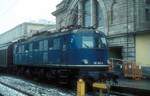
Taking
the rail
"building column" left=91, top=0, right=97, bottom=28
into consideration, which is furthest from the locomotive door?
"building column" left=91, top=0, right=97, bottom=28

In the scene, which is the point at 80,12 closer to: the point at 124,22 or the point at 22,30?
the point at 124,22

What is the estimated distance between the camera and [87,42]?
66.3 feet

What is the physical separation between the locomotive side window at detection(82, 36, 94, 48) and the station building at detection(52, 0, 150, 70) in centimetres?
1040

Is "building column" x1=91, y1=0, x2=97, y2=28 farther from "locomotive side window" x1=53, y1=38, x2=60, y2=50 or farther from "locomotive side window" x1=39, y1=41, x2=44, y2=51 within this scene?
"locomotive side window" x1=53, y1=38, x2=60, y2=50

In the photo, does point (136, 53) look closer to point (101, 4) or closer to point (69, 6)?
point (101, 4)

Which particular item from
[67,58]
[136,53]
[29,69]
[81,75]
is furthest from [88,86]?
[136,53]

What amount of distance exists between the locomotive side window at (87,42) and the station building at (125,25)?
10399 millimetres

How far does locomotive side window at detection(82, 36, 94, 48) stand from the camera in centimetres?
2006

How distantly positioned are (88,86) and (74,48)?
2154mm

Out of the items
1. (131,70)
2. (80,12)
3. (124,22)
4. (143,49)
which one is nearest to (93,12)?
(80,12)

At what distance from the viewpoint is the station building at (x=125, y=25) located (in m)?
31.2

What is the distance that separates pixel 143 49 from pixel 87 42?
38.8 ft

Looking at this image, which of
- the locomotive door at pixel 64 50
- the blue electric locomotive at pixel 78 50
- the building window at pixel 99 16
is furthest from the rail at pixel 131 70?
the building window at pixel 99 16

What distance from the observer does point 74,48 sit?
20.1 metres
